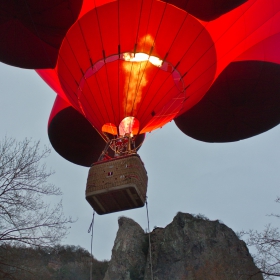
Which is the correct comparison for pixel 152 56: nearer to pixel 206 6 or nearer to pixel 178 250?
pixel 206 6

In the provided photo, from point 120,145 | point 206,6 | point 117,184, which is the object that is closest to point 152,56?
point 206,6

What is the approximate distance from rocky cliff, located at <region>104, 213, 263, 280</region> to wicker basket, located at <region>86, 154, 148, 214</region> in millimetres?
27841

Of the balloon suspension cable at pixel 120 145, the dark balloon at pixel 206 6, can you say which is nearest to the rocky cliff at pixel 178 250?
the balloon suspension cable at pixel 120 145

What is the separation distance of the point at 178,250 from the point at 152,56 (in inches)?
1287

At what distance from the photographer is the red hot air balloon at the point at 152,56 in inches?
216

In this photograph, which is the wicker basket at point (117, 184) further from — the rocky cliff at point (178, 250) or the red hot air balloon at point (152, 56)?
the rocky cliff at point (178, 250)

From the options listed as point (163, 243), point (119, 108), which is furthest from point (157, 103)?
point (163, 243)

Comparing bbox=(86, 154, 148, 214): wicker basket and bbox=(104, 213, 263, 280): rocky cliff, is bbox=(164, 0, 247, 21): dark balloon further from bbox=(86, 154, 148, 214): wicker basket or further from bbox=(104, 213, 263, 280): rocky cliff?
bbox=(104, 213, 263, 280): rocky cliff

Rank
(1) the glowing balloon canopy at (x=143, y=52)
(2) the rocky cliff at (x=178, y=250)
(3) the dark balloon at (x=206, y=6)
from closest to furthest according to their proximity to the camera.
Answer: (3) the dark balloon at (x=206, y=6), (1) the glowing balloon canopy at (x=143, y=52), (2) the rocky cliff at (x=178, y=250)

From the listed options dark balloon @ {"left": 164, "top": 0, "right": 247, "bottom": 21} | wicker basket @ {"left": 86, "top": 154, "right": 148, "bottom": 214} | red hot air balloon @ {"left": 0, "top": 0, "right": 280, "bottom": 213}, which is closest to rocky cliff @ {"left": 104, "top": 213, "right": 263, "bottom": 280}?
red hot air balloon @ {"left": 0, "top": 0, "right": 280, "bottom": 213}

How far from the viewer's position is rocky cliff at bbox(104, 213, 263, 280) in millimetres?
33594

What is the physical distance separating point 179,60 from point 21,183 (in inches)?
125

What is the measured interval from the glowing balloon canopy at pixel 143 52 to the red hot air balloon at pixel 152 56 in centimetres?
1

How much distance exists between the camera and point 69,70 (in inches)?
235
